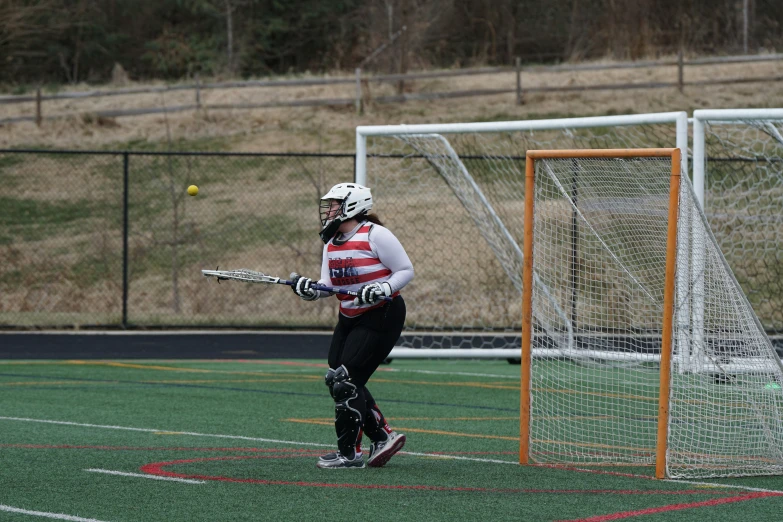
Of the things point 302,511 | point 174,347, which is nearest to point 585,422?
point 302,511

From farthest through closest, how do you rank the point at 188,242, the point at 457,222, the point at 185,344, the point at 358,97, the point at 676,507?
the point at 358,97 → the point at 188,242 → the point at 457,222 → the point at 185,344 → the point at 676,507

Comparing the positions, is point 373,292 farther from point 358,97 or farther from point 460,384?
point 358,97

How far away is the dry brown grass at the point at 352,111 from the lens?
30953mm

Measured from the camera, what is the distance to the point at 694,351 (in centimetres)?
825

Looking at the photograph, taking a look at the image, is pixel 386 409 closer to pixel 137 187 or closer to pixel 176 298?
pixel 176 298

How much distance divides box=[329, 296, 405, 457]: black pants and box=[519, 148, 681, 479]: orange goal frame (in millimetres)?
879

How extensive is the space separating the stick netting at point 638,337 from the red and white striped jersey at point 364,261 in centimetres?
117

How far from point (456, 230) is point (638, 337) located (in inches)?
452

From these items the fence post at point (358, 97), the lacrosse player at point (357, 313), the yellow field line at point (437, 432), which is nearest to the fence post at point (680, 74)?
the fence post at point (358, 97)

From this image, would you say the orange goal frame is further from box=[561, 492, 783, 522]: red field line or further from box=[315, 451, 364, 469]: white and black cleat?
box=[315, 451, 364, 469]: white and black cleat

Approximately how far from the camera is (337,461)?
24.6 feet

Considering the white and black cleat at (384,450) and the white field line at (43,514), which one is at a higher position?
the white and black cleat at (384,450)

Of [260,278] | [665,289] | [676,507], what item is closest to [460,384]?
[260,278]

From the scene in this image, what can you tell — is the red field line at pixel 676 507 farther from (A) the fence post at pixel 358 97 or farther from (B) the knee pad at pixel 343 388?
(A) the fence post at pixel 358 97
